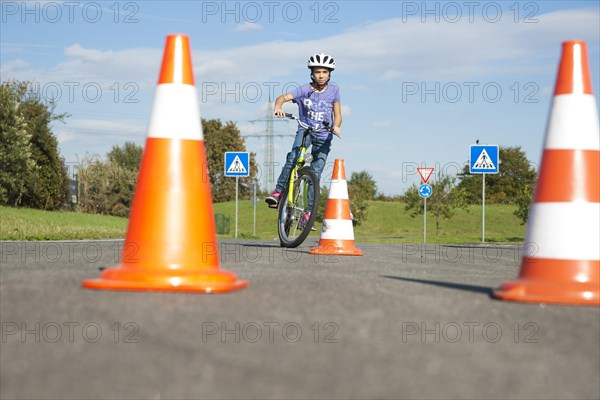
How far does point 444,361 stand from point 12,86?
202 ft

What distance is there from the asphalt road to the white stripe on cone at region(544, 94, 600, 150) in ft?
3.98

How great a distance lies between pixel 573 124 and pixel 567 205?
54cm

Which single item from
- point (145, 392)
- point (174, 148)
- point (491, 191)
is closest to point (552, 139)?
point (174, 148)

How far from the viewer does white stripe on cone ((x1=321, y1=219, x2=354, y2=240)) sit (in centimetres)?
1084

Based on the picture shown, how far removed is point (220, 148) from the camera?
110 metres

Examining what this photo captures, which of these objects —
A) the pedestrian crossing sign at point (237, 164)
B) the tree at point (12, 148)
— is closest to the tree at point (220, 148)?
the tree at point (12, 148)

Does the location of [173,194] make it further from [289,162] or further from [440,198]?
[440,198]

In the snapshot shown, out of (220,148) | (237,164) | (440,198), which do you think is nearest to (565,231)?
(237,164)

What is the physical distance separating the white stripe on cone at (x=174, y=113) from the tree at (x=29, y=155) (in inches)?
2105

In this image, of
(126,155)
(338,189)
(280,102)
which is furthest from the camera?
(126,155)

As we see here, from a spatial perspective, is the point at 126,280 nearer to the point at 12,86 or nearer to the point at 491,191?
the point at 12,86

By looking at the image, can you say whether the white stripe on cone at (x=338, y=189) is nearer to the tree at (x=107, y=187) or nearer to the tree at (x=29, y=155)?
the tree at (x=29, y=155)

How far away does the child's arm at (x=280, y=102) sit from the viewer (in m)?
11.3

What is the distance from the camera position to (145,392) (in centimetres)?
292
